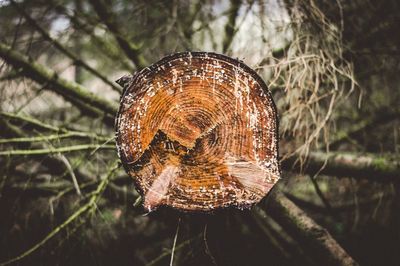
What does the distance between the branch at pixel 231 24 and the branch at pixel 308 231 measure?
1.64m

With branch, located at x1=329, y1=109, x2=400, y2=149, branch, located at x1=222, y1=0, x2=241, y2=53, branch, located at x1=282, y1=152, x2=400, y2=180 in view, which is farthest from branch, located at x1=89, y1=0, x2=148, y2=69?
branch, located at x1=329, y1=109, x2=400, y2=149

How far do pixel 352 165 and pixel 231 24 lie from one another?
1.78 metres

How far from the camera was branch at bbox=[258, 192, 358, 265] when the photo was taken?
1.94 metres

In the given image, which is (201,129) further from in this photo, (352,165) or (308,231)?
(352,165)

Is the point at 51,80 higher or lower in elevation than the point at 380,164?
higher

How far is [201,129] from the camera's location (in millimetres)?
1201

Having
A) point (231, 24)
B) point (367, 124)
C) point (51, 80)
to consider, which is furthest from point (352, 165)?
point (51, 80)

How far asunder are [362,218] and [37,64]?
369 centimetres

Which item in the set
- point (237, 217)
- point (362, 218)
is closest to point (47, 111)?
point (237, 217)

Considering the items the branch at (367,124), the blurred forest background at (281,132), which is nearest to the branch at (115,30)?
the blurred forest background at (281,132)

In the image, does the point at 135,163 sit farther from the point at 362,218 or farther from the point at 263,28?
the point at 362,218

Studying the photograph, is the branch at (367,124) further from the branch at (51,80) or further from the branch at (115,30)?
the branch at (51,80)

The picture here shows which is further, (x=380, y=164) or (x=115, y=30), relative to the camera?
(x=115, y=30)

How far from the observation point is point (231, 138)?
120 cm
